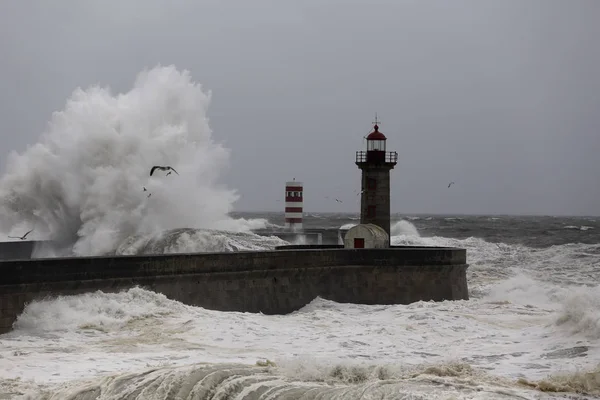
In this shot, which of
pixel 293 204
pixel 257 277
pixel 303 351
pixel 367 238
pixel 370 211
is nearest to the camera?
pixel 303 351

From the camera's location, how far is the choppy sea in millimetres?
5902

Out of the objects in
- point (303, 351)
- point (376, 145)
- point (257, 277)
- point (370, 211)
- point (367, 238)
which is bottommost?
point (303, 351)

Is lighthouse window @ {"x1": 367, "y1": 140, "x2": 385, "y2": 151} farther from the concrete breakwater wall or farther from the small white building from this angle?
the concrete breakwater wall

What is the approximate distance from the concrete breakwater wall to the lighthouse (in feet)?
5.54

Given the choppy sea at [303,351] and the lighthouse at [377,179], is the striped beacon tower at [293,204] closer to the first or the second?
the lighthouse at [377,179]

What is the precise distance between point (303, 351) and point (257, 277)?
2.88 meters

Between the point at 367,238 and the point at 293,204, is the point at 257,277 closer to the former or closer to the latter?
the point at 367,238

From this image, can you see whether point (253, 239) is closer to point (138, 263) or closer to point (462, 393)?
point (138, 263)

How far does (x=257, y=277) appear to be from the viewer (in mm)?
10812

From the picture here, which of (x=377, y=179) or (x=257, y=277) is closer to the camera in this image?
(x=257, y=277)

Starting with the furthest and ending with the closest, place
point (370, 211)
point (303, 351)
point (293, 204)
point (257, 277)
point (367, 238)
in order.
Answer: point (293, 204) → point (370, 211) → point (367, 238) → point (257, 277) → point (303, 351)

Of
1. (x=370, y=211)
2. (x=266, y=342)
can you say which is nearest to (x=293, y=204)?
(x=370, y=211)

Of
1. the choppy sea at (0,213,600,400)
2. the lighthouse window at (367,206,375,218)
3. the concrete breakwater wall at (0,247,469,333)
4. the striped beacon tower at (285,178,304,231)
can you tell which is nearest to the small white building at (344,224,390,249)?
the lighthouse window at (367,206,375,218)

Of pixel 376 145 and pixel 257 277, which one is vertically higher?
pixel 376 145
